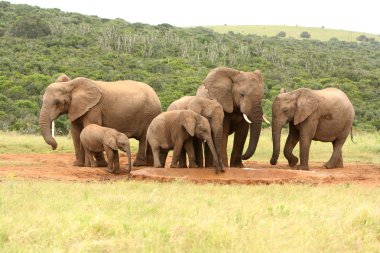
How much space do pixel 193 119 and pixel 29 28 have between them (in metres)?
48.1

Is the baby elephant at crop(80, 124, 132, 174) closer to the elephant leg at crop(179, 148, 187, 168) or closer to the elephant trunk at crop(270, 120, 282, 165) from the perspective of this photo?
the elephant leg at crop(179, 148, 187, 168)

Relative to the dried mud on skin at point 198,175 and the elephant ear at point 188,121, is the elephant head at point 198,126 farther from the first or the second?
the dried mud on skin at point 198,175

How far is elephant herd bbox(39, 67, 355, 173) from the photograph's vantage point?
44.2ft

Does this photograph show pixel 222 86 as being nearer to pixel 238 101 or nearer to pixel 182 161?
pixel 238 101

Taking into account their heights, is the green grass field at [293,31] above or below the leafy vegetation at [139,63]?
below

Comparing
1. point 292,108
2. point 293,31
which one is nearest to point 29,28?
point 292,108

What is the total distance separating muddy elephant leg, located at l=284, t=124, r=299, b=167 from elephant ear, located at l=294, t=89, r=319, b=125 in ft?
2.30

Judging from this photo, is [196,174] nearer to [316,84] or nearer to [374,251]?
[374,251]

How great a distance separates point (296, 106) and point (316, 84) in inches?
1191

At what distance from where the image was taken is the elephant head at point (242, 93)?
555 inches

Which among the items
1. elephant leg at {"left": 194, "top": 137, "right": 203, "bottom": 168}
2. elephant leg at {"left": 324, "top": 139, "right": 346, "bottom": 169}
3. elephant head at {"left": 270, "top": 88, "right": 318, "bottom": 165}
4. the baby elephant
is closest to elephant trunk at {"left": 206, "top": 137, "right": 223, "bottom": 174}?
elephant leg at {"left": 194, "top": 137, "right": 203, "bottom": 168}

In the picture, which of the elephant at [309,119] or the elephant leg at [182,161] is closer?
the elephant leg at [182,161]

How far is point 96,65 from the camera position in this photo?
45.7 metres

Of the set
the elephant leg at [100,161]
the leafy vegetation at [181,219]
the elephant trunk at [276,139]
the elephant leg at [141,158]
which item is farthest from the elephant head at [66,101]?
the elephant trunk at [276,139]
